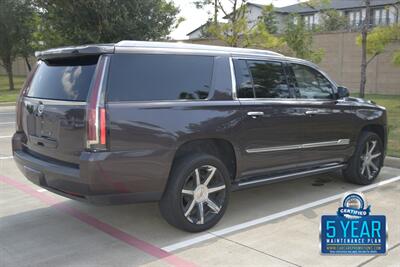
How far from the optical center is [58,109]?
4.27 meters

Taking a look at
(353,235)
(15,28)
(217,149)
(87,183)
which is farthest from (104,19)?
(353,235)

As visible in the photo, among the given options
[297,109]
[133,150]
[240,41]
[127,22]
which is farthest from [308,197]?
[127,22]

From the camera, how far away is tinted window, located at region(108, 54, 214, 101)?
4.17m

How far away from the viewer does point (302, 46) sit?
18109mm

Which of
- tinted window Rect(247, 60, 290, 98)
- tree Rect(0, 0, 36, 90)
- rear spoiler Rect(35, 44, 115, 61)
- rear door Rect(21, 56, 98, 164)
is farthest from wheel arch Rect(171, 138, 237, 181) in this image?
tree Rect(0, 0, 36, 90)

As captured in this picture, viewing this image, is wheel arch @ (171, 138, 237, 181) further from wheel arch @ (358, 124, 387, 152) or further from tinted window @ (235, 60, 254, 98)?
wheel arch @ (358, 124, 387, 152)

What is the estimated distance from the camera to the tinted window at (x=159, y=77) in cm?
417

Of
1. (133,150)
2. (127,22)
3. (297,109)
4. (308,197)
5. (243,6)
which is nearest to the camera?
(133,150)

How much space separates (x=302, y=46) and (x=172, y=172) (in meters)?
14.8

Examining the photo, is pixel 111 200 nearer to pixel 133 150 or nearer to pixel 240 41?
pixel 133 150

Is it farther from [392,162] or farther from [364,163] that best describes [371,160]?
[392,162]

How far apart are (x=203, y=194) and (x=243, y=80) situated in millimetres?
1376

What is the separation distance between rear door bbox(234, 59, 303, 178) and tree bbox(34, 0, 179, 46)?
14.5 meters

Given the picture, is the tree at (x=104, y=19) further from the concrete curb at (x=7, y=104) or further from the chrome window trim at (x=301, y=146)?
the chrome window trim at (x=301, y=146)
